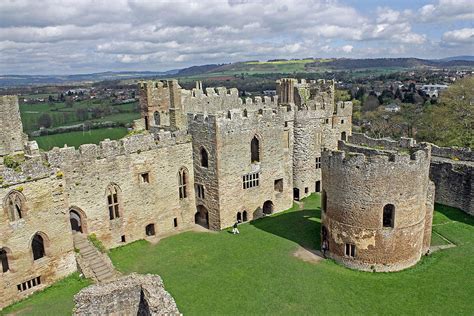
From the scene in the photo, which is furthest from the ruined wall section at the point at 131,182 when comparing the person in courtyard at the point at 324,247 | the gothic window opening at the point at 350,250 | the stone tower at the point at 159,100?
the gothic window opening at the point at 350,250

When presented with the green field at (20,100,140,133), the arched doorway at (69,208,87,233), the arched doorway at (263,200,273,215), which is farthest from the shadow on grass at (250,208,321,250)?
the green field at (20,100,140,133)

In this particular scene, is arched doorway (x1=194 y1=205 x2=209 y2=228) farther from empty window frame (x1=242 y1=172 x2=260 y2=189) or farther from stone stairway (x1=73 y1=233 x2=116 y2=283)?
stone stairway (x1=73 y1=233 x2=116 y2=283)

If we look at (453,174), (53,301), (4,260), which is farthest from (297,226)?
(4,260)

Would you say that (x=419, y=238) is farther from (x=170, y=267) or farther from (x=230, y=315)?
(x=170, y=267)

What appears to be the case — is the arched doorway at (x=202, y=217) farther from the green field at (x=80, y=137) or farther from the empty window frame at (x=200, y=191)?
the green field at (x=80, y=137)

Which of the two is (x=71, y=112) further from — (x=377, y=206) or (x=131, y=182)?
(x=377, y=206)

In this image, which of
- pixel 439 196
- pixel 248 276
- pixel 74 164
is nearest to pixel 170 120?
pixel 74 164
